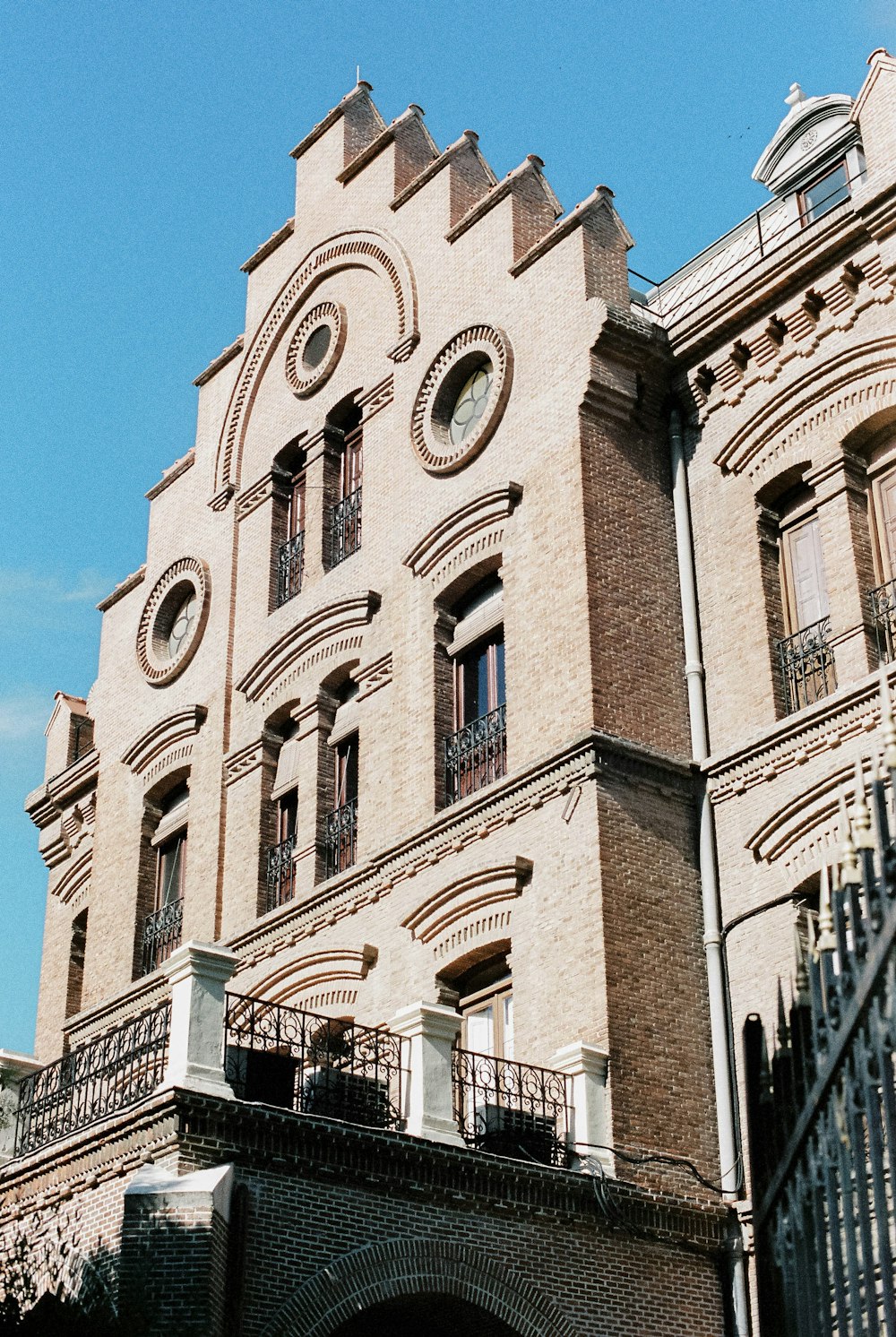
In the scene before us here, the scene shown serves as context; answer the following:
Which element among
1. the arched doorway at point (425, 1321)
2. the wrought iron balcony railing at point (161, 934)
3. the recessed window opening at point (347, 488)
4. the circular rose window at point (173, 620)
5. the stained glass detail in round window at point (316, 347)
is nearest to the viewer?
the arched doorway at point (425, 1321)

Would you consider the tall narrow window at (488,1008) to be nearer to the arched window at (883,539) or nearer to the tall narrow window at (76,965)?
the arched window at (883,539)

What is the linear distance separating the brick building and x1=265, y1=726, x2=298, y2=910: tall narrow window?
0.07 m

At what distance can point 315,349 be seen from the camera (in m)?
25.6

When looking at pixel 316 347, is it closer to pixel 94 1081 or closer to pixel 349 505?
pixel 349 505

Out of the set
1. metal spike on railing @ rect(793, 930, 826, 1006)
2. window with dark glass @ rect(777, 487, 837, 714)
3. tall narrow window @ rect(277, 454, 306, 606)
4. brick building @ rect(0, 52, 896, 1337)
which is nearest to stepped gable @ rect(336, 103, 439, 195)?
brick building @ rect(0, 52, 896, 1337)

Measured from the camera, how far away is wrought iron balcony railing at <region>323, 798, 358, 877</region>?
21.5m

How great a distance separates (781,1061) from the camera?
16625mm

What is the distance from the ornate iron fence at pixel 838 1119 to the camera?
45.0ft

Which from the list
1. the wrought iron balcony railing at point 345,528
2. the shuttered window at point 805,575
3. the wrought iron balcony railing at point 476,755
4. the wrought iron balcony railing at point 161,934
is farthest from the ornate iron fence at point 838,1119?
the wrought iron balcony railing at point 161,934

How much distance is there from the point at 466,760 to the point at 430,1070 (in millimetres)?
4754

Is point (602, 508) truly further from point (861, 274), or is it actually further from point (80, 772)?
point (80, 772)

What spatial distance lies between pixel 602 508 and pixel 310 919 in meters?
5.54

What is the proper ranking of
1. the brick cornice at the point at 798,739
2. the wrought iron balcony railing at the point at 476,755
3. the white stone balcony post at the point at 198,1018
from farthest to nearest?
the wrought iron balcony railing at the point at 476,755 → the brick cornice at the point at 798,739 → the white stone balcony post at the point at 198,1018

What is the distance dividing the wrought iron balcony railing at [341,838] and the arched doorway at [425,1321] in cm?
594
